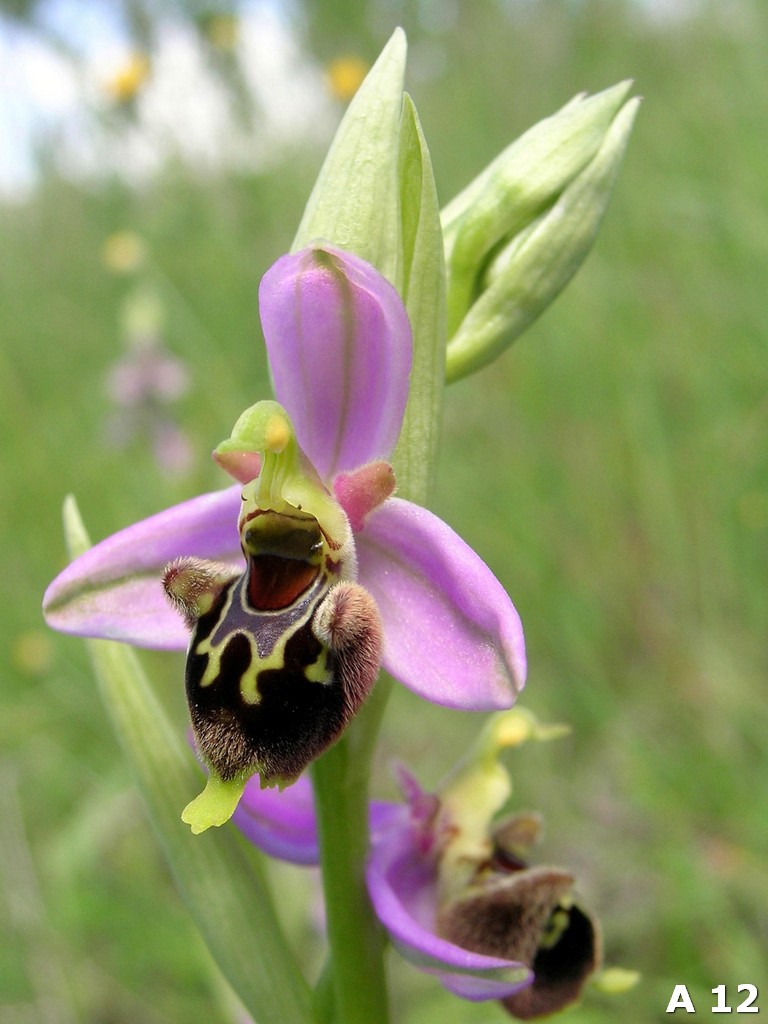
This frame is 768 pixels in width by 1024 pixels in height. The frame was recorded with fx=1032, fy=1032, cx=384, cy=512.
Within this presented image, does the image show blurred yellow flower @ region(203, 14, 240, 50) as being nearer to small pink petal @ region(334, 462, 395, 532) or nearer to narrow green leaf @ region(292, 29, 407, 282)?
narrow green leaf @ region(292, 29, 407, 282)

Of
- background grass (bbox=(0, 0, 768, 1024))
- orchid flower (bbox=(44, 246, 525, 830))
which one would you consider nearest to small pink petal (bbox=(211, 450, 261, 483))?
orchid flower (bbox=(44, 246, 525, 830))

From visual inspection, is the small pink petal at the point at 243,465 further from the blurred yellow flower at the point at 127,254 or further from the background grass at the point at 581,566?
the blurred yellow flower at the point at 127,254

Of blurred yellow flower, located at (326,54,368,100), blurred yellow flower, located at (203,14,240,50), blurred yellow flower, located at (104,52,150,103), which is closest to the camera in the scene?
blurred yellow flower, located at (326,54,368,100)

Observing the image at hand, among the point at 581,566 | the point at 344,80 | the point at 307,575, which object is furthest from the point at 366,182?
the point at 344,80

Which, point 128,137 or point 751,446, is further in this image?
point 128,137

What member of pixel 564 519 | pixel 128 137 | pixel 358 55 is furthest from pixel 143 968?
pixel 358 55

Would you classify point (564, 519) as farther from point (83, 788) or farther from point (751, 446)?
point (83, 788)
